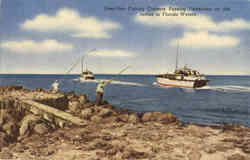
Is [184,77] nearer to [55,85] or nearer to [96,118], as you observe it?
[96,118]

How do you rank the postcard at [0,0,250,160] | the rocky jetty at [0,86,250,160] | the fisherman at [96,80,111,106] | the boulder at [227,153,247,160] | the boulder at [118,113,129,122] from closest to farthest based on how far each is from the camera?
1. the boulder at [227,153,247,160]
2. the rocky jetty at [0,86,250,160]
3. the postcard at [0,0,250,160]
4. the boulder at [118,113,129,122]
5. the fisherman at [96,80,111,106]

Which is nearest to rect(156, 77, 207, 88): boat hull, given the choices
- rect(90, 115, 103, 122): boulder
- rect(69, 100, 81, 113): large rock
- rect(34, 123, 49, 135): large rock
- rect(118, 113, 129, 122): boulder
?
rect(118, 113, 129, 122): boulder

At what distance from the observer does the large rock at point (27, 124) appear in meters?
6.92

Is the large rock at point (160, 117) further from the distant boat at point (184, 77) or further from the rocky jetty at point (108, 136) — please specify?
the distant boat at point (184, 77)

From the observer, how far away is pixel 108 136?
6629 mm

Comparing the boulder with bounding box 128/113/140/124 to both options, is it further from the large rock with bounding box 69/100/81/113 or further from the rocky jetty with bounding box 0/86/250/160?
the large rock with bounding box 69/100/81/113

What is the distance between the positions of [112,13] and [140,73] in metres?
2.59

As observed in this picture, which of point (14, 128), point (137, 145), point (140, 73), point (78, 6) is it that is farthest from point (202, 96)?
point (14, 128)

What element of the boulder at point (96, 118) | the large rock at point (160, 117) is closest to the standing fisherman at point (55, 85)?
the boulder at point (96, 118)

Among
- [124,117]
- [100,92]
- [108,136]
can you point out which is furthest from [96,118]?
[108,136]

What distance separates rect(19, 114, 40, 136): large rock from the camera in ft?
22.7

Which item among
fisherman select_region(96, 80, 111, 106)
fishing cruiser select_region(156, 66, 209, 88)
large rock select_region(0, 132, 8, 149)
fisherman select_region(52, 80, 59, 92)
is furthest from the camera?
fisherman select_region(52, 80, 59, 92)

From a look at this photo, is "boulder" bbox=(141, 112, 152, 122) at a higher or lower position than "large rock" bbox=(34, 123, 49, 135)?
higher

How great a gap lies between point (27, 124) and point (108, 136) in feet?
9.15
